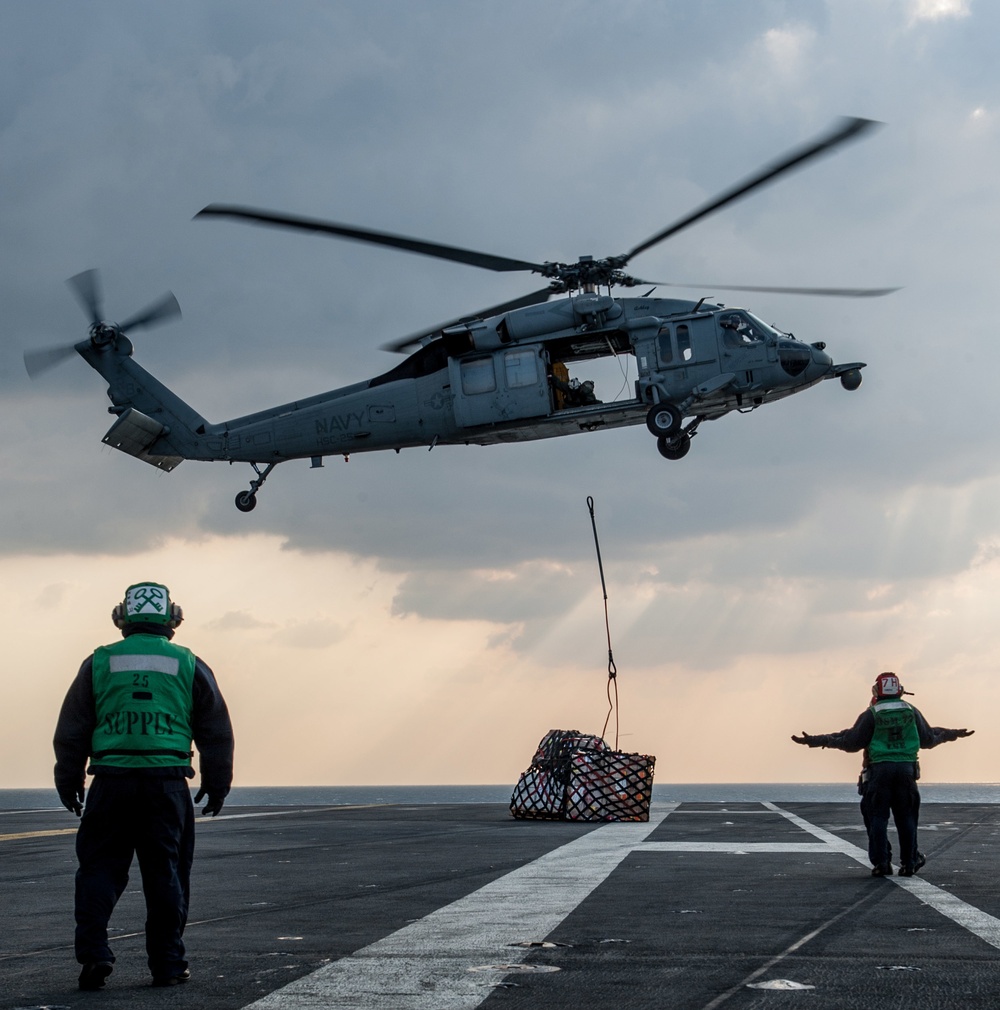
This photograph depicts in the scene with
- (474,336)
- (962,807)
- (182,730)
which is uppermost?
(474,336)

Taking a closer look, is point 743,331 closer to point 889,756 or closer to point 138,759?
point 889,756

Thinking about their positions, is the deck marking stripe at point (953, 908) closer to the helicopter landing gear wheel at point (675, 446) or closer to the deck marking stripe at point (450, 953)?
the deck marking stripe at point (450, 953)

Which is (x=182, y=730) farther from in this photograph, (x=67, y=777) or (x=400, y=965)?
(x=400, y=965)

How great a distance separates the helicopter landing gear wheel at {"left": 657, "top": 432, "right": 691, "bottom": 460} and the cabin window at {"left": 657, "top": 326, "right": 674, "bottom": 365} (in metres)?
1.49

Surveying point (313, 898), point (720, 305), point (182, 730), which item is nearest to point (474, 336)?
point (720, 305)

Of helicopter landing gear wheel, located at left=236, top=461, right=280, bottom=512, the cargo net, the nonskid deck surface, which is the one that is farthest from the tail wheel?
the nonskid deck surface

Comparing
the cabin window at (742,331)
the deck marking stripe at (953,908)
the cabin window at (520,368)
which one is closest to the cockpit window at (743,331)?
the cabin window at (742,331)

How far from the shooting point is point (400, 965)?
618 cm

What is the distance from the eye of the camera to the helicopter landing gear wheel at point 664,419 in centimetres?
2402

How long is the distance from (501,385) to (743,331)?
4.84 m

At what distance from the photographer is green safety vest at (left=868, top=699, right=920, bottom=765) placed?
1181 centimetres

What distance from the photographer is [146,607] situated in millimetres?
6621

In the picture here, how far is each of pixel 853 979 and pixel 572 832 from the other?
12.2m

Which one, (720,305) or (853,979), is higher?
(720,305)
